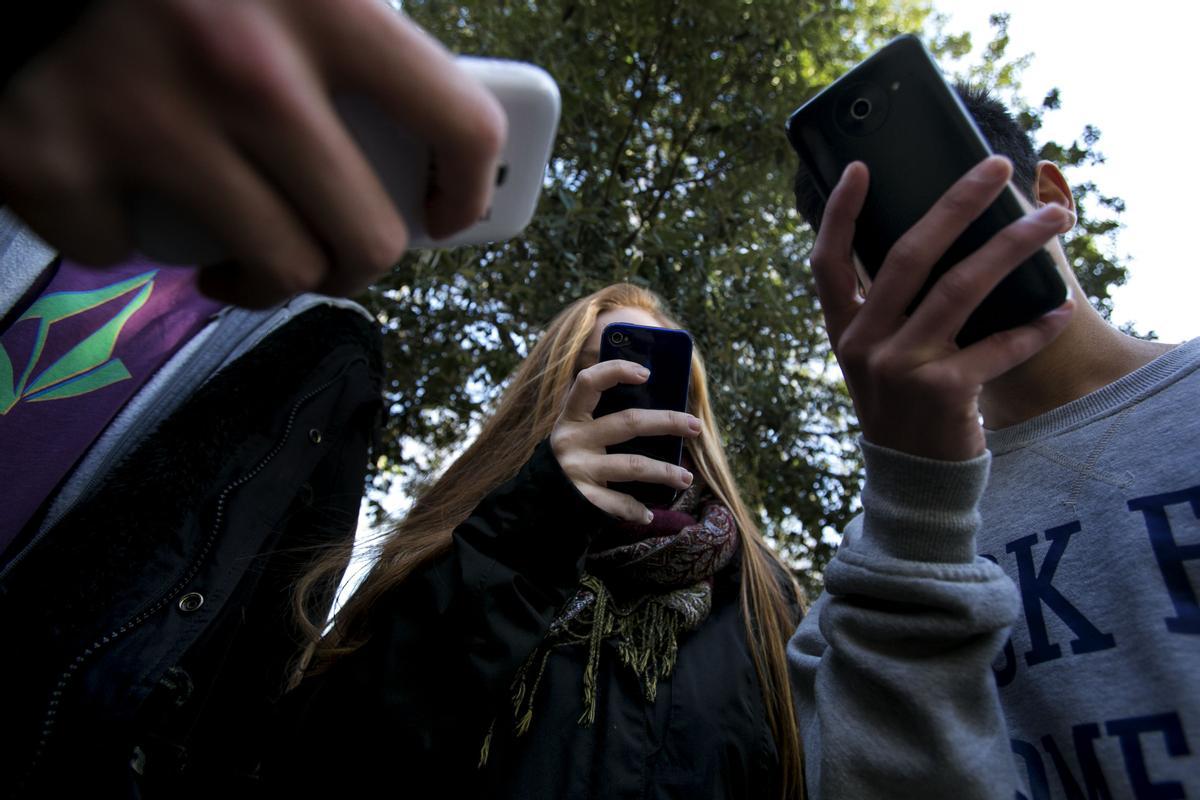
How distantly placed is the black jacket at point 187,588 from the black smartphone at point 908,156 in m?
1.38

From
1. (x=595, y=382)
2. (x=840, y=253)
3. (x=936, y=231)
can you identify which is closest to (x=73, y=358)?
(x=595, y=382)

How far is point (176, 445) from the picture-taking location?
1436 mm

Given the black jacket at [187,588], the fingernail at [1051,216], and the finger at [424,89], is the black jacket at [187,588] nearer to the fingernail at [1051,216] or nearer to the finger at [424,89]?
the finger at [424,89]

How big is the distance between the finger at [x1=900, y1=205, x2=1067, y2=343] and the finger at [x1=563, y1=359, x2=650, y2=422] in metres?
0.74

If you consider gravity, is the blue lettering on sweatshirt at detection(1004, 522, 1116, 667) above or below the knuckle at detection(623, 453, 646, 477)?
below

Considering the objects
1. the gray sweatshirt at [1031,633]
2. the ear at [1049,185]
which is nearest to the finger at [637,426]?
the gray sweatshirt at [1031,633]

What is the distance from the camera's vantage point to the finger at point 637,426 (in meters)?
1.37

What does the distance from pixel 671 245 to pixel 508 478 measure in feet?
5.60

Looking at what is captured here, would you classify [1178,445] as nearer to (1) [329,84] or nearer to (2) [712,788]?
(2) [712,788]

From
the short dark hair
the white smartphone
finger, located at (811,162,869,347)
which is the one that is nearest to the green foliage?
the short dark hair

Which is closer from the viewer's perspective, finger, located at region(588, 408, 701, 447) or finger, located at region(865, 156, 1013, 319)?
finger, located at region(865, 156, 1013, 319)

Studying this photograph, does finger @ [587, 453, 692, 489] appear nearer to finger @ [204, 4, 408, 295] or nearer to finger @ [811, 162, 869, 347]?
finger @ [811, 162, 869, 347]

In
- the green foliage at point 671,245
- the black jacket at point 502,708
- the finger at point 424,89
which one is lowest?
the black jacket at point 502,708

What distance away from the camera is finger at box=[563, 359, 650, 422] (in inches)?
55.0
